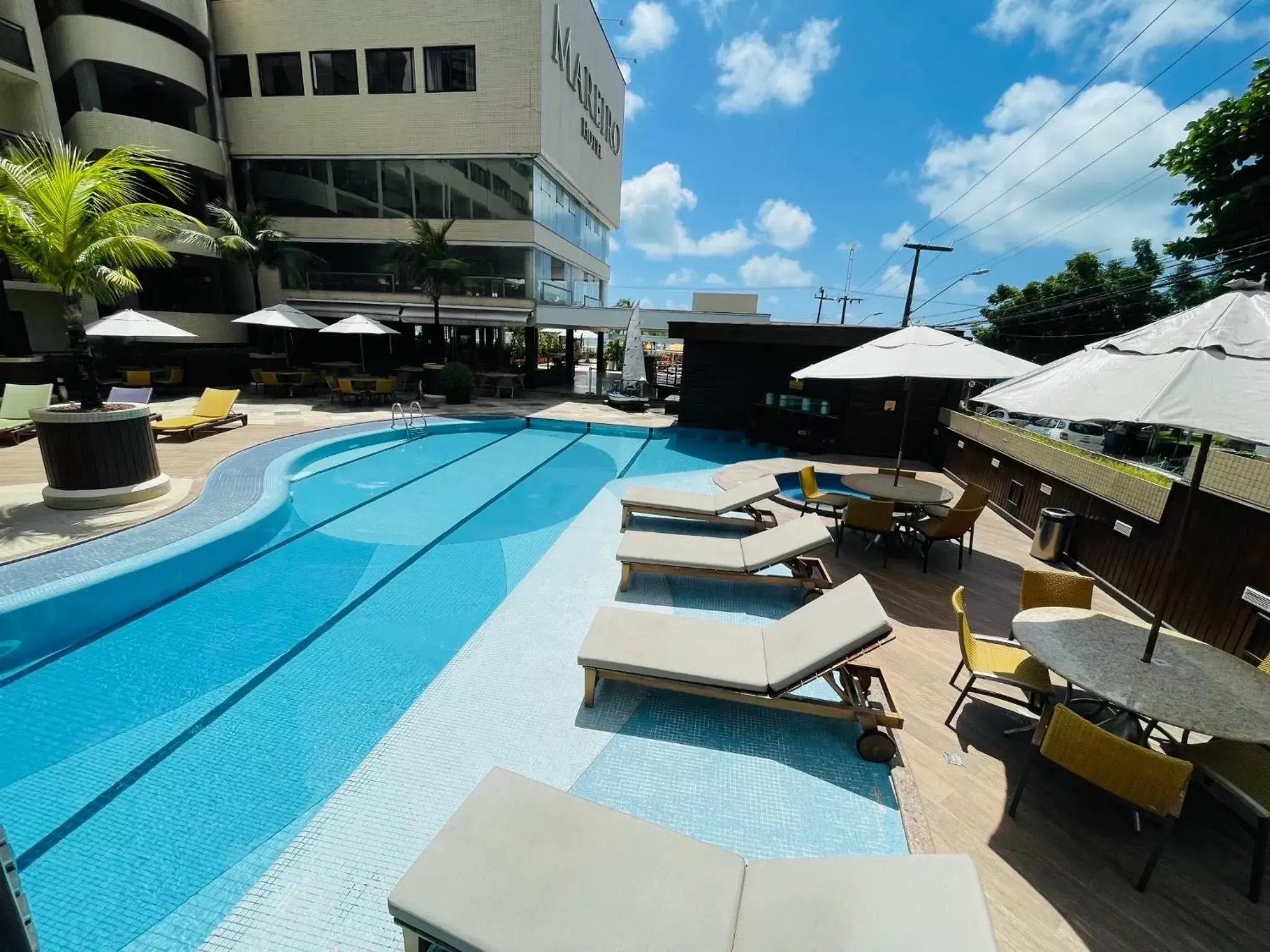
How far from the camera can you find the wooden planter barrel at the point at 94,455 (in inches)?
233

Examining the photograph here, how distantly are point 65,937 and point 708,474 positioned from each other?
9162 millimetres

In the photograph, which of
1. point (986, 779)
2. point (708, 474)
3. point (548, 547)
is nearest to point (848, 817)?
point (986, 779)

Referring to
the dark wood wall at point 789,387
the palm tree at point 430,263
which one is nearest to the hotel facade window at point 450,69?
the palm tree at point 430,263

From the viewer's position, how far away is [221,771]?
3.13 meters

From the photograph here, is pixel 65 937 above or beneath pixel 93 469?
beneath

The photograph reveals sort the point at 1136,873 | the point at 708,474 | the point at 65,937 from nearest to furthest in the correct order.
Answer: the point at 65,937
the point at 1136,873
the point at 708,474

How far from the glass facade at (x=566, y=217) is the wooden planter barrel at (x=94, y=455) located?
656 inches

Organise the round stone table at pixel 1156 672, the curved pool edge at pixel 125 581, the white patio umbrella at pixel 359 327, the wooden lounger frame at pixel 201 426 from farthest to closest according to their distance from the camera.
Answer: the white patio umbrella at pixel 359 327 < the wooden lounger frame at pixel 201 426 < the curved pool edge at pixel 125 581 < the round stone table at pixel 1156 672

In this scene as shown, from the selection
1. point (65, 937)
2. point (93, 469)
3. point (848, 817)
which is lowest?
point (65, 937)

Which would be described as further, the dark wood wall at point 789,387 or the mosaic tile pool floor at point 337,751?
the dark wood wall at point 789,387

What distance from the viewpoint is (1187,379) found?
2.50 meters

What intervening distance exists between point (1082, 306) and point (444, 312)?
3444 cm

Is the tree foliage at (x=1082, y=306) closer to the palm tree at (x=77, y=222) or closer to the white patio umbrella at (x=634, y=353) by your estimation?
the white patio umbrella at (x=634, y=353)

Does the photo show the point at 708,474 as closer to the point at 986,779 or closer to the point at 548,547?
the point at 548,547
